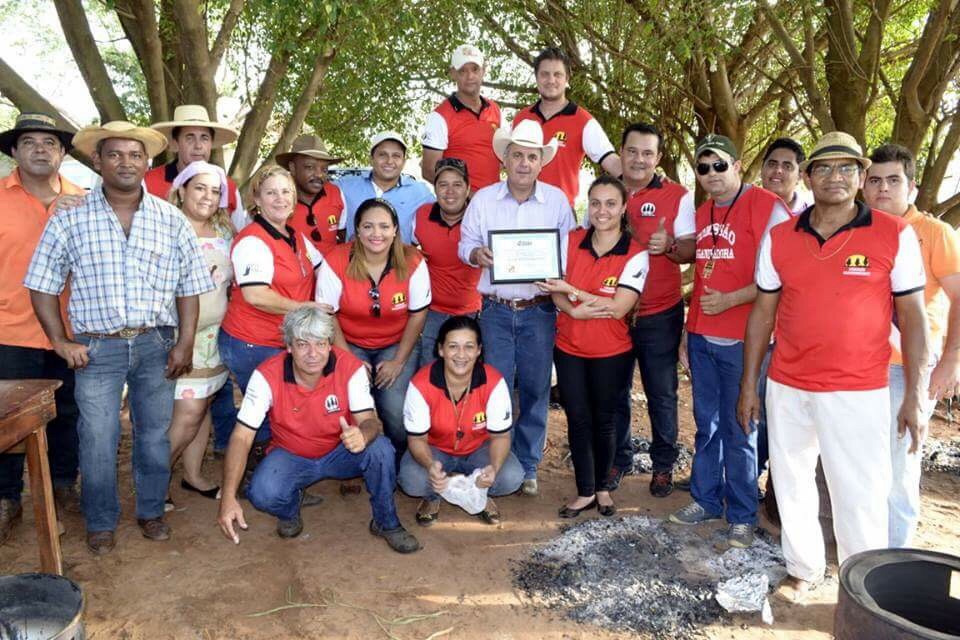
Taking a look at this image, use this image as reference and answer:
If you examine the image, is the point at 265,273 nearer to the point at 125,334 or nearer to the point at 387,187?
the point at 125,334

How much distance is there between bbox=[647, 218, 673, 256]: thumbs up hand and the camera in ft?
15.5

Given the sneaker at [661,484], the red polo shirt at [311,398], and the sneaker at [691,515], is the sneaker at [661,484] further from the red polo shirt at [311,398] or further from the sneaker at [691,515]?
the red polo shirt at [311,398]

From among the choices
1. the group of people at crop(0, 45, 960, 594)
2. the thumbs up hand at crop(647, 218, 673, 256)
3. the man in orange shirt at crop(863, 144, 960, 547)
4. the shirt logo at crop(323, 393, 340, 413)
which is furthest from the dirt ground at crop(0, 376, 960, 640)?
the thumbs up hand at crop(647, 218, 673, 256)

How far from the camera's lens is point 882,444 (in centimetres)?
363

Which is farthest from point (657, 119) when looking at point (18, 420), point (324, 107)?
point (18, 420)

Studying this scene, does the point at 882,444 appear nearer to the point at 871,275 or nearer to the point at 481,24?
the point at 871,275

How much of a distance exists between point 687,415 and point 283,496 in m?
4.52

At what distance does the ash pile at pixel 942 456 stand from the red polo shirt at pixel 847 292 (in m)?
3.31

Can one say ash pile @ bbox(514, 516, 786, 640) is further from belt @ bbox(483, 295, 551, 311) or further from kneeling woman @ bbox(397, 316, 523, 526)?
belt @ bbox(483, 295, 551, 311)

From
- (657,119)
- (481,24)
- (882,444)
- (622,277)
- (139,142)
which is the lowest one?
(882,444)

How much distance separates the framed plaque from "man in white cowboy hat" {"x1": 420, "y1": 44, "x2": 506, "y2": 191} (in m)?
1.23

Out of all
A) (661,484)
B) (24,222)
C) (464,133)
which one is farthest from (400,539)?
(464,133)

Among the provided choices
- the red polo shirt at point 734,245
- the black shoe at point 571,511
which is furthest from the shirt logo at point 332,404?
the red polo shirt at point 734,245

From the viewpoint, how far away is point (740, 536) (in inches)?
182
